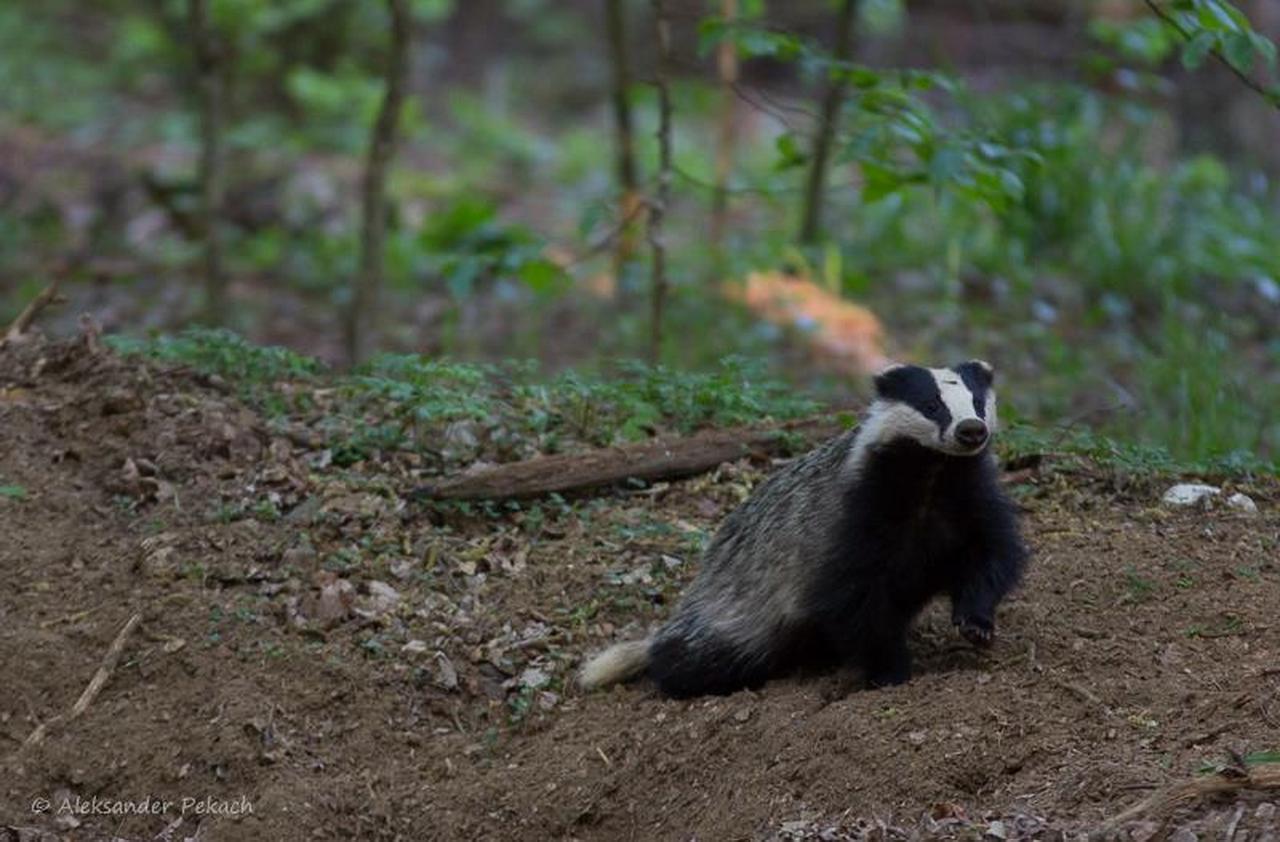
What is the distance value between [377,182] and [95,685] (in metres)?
3.55

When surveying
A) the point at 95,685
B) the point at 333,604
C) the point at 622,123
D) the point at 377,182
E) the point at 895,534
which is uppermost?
the point at 895,534

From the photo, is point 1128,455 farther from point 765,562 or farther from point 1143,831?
point 1143,831

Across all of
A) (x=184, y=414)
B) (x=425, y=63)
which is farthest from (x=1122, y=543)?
(x=425, y=63)

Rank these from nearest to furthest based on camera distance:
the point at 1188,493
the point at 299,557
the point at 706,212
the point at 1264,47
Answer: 1. the point at 1264,47
2. the point at 299,557
3. the point at 1188,493
4. the point at 706,212

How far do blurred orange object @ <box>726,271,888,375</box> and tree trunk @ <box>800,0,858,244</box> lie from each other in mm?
517

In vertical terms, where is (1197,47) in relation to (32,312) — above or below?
above

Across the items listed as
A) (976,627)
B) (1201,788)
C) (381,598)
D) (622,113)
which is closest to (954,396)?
(976,627)

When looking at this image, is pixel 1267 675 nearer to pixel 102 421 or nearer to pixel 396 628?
pixel 396 628

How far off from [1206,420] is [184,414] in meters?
3.85

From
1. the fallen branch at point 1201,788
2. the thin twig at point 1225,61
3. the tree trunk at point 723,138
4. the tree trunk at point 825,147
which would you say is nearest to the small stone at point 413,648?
the fallen branch at point 1201,788

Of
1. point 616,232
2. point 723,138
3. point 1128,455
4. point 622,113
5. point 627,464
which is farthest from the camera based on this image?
point 723,138

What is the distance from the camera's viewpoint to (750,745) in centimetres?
452

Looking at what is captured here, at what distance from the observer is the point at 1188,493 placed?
555 centimetres

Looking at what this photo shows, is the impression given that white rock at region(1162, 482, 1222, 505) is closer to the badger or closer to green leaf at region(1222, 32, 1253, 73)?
the badger
